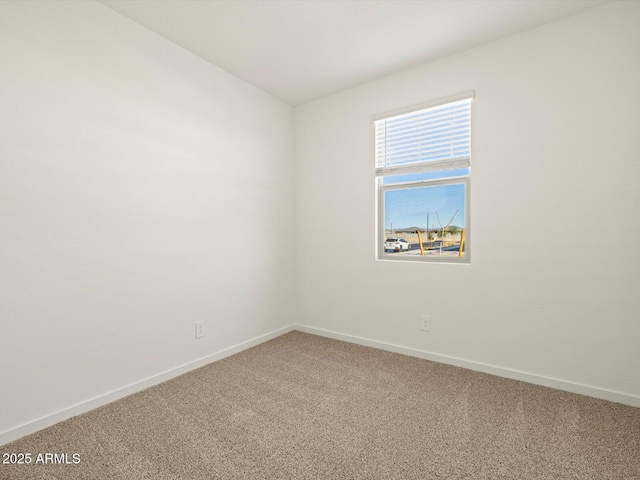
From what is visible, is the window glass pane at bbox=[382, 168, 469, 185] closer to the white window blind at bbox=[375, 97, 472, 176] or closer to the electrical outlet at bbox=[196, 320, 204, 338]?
the white window blind at bbox=[375, 97, 472, 176]

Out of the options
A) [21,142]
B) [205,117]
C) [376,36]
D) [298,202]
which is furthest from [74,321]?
[376,36]

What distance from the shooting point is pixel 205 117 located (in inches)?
104

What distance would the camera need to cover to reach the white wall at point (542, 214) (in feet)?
6.48

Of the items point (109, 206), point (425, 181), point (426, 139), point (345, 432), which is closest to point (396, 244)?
point (425, 181)

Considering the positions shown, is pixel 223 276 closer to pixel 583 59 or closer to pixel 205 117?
pixel 205 117

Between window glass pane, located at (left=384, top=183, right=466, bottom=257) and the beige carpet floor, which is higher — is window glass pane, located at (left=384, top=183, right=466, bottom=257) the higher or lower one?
the higher one

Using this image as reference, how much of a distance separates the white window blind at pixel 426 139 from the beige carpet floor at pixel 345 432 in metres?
1.74

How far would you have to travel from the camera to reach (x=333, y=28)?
222 cm

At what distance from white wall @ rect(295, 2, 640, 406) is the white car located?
0.49 ft

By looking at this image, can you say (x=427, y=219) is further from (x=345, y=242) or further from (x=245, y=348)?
(x=245, y=348)

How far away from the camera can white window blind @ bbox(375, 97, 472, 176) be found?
2.57m

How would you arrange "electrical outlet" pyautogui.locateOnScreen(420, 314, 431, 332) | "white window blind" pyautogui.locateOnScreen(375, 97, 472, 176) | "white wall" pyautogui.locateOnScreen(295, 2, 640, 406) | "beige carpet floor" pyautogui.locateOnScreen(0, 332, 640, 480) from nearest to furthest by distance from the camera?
1. "beige carpet floor" pyautogui.locateOnScreen(0, 332, 640, 480)
2. "white wall" pyautogui.locateOnScreen(295, 2, 640, 406)
3. "white window blind" pyautogui.locateOnScreen(375, 97, 472, 176)
4. "electrical outlet" pyautogui.locateOnScreen(420, 314, 431, 332)

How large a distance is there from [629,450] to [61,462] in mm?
2777

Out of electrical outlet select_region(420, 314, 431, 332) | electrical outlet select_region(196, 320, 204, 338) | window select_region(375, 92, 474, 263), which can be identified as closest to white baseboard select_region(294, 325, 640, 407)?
electrical outlet select_region(420, 314, 431, 332)
